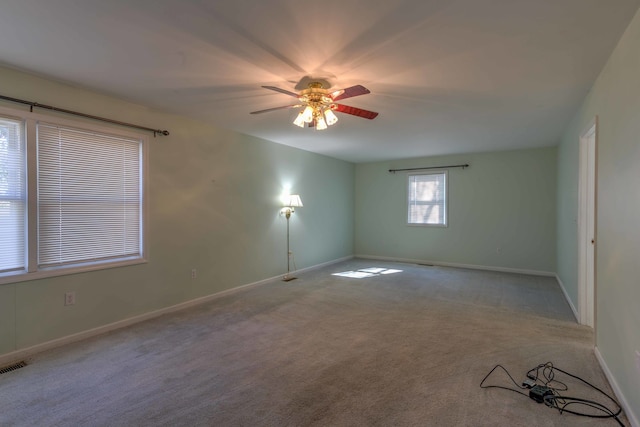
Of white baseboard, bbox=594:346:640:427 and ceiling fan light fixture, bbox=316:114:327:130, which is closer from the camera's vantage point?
white baseboard, bbox=594:346:640:427

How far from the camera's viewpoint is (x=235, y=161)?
457 cm

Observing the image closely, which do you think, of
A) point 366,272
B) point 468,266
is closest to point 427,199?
point 468,266

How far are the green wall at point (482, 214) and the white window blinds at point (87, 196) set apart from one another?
5.37 m

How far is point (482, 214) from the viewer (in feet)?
20.4

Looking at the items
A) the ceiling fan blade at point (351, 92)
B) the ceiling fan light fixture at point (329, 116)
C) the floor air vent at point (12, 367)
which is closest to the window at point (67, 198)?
the floor air vent at point (12, 367)

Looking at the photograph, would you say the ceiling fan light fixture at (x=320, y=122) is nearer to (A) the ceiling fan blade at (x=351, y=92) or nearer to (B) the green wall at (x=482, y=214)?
(A) the ceiling fan blade at (x=351, y=92)

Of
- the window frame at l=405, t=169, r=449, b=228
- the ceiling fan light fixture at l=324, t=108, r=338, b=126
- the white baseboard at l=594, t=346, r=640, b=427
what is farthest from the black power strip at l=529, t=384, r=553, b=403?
the window frame at l=405, t=169, r=449, b=228

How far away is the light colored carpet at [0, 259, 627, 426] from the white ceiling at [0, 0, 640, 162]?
2.45m

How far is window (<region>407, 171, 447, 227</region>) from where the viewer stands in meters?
6.68

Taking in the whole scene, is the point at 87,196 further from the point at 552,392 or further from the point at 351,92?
the point at 552,392

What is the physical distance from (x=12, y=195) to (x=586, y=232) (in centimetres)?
561

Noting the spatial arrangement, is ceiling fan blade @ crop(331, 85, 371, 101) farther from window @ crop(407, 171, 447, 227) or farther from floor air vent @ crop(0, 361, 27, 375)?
window @ crop(407, 171, 447, 227)

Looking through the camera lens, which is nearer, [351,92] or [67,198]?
[351,92]

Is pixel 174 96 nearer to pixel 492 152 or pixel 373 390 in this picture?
pixel 373 390
